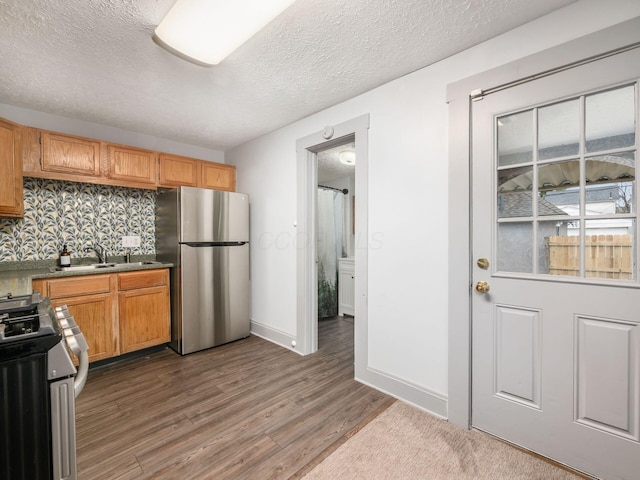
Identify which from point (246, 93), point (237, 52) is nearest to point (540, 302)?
point (237, 52)

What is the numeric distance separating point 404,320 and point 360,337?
0.44m

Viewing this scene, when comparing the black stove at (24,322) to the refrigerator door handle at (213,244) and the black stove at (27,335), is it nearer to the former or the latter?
the black stove at (27,335)

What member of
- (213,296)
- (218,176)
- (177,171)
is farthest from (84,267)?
(218,176)

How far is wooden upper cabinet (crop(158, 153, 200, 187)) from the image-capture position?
3.23m

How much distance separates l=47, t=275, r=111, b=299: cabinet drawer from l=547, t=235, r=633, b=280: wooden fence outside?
134 inches

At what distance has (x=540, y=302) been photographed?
1.58m

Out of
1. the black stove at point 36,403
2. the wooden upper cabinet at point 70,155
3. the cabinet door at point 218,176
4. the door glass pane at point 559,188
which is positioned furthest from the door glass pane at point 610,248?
the wooden upper cabinet at point 70,155

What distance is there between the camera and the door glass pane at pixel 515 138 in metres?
1.63

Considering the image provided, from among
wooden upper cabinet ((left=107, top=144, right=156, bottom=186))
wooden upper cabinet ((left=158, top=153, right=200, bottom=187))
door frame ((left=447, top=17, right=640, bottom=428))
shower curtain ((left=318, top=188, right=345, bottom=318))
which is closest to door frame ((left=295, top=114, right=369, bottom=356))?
door frame ((left=447, top=17, right=640, bottom=428))

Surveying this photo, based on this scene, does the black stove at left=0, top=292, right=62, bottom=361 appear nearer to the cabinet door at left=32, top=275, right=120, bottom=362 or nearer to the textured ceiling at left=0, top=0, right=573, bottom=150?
the cabinet door at left=32, top=275, right=120, bottom=362

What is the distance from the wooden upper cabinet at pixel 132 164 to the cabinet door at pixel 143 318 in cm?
117

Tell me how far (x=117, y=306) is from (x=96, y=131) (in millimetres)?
1832

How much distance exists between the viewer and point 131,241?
10.7 ft

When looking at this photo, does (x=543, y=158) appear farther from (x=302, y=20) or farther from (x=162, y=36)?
(x=162, y=36)
